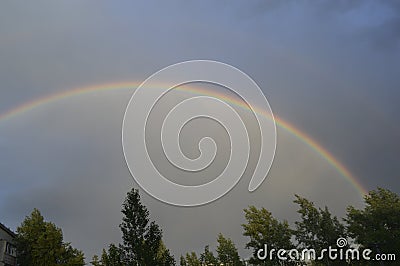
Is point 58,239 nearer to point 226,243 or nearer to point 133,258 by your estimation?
point 133,258

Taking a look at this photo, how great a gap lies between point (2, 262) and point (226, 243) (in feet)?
120

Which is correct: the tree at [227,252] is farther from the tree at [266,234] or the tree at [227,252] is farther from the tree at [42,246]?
the tree at [42,246]

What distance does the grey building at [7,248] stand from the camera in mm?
47562

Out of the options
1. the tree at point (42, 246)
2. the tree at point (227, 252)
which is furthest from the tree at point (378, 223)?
the tree at point (42, 246)

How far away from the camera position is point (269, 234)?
47.6 m

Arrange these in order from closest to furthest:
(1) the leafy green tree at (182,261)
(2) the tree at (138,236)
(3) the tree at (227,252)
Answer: (2) the tree at (138,236) < (3) the tree at (227,252) < (1) the leafy green tree at (182,261)

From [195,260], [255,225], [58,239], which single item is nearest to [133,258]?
[58,239]

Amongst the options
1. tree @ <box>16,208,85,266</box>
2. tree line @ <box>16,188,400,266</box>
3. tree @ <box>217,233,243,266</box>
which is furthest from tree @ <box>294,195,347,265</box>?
tree @ <box>16,208,85,266</box>

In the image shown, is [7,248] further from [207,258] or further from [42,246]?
[207,258]

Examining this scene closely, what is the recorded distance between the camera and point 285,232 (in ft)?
160

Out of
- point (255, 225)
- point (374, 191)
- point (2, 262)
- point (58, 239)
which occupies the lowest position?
point (2, 262)

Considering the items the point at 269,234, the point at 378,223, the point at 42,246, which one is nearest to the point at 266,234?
the point at 269,234

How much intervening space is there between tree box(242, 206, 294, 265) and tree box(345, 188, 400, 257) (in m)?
9.22

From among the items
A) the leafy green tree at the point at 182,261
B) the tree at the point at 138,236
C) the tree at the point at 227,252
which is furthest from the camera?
the leafy green tree at the point at 182,261
